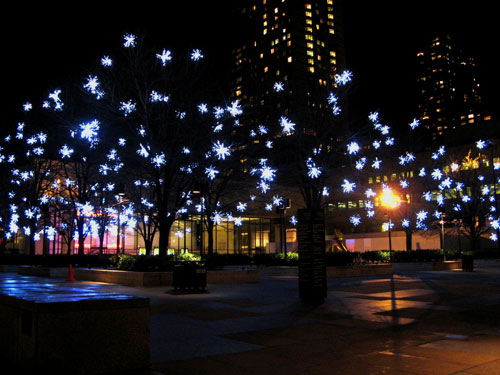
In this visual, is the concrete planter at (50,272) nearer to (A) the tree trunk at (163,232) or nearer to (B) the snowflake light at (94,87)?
(A) the tree trunk at (163,232)

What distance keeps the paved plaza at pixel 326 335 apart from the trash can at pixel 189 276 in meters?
1.49

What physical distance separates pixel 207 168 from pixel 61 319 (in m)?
16.5

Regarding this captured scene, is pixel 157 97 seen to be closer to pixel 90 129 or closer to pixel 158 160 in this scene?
pixel 158 160

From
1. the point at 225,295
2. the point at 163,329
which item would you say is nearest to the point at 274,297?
the point at 225,295

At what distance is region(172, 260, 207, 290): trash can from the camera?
16625mm

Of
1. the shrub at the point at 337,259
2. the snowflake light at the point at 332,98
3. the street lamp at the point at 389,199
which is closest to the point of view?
the snowflake light at the point at 332,98

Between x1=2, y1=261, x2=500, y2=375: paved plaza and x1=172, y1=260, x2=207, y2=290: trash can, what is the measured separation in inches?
58.8

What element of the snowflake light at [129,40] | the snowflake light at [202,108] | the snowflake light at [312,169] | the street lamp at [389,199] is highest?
the snowflake light at [129,40]

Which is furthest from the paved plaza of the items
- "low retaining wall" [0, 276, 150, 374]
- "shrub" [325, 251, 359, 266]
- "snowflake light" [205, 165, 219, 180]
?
"shrub" [325, 251, 359, 266]

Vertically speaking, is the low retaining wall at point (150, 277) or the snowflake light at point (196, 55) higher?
the snowflake light at point (196, 55)

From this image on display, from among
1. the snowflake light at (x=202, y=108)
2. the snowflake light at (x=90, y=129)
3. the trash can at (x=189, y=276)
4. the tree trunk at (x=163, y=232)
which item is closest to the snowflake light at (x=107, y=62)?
the snowflake light at (x=90, y=129)

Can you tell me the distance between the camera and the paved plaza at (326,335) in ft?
20.9

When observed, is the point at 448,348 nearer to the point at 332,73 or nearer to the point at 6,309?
the point at 6,309

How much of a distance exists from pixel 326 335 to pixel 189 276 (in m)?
8.87
